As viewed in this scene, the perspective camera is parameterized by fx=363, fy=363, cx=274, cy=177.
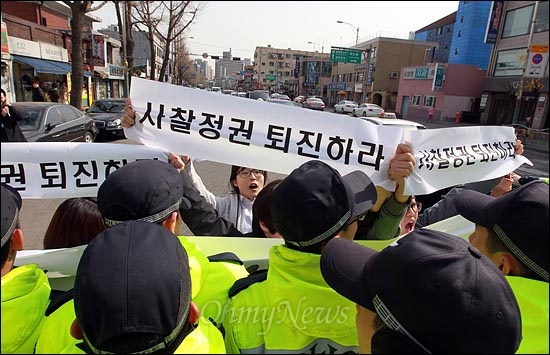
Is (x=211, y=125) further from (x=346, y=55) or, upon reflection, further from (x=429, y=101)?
(x=429, y=101)

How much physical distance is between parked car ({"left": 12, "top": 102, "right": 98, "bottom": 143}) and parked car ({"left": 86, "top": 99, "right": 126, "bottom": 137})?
1342 millimetres

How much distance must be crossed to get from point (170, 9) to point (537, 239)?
28411 millimetres

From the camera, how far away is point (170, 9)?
83.7 feet

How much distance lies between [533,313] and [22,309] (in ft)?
4.99

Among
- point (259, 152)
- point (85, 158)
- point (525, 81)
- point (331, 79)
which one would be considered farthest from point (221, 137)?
point (331, 79)

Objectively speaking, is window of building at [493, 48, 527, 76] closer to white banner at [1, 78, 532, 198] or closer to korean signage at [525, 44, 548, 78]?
korean signage at [525, 44, 548, 78]

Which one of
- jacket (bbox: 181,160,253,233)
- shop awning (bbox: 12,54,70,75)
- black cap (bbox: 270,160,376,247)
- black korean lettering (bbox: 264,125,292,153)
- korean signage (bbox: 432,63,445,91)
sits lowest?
jacket (bbox: 181,160,253,233)

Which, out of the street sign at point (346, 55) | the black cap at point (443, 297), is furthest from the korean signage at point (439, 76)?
the black cap at point (443, 297)

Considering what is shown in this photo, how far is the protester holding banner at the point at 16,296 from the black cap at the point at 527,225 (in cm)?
155

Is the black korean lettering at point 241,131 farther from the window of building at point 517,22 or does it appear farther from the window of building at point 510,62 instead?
the window of building at point 510,62

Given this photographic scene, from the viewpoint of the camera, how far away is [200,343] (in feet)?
3.17

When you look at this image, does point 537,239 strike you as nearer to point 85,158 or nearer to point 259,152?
point 259,152

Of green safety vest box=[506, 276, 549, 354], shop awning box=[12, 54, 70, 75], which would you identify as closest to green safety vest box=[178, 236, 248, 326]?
green safety vest box=[506, 276, 549, 354]

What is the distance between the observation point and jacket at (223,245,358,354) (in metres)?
1.22
